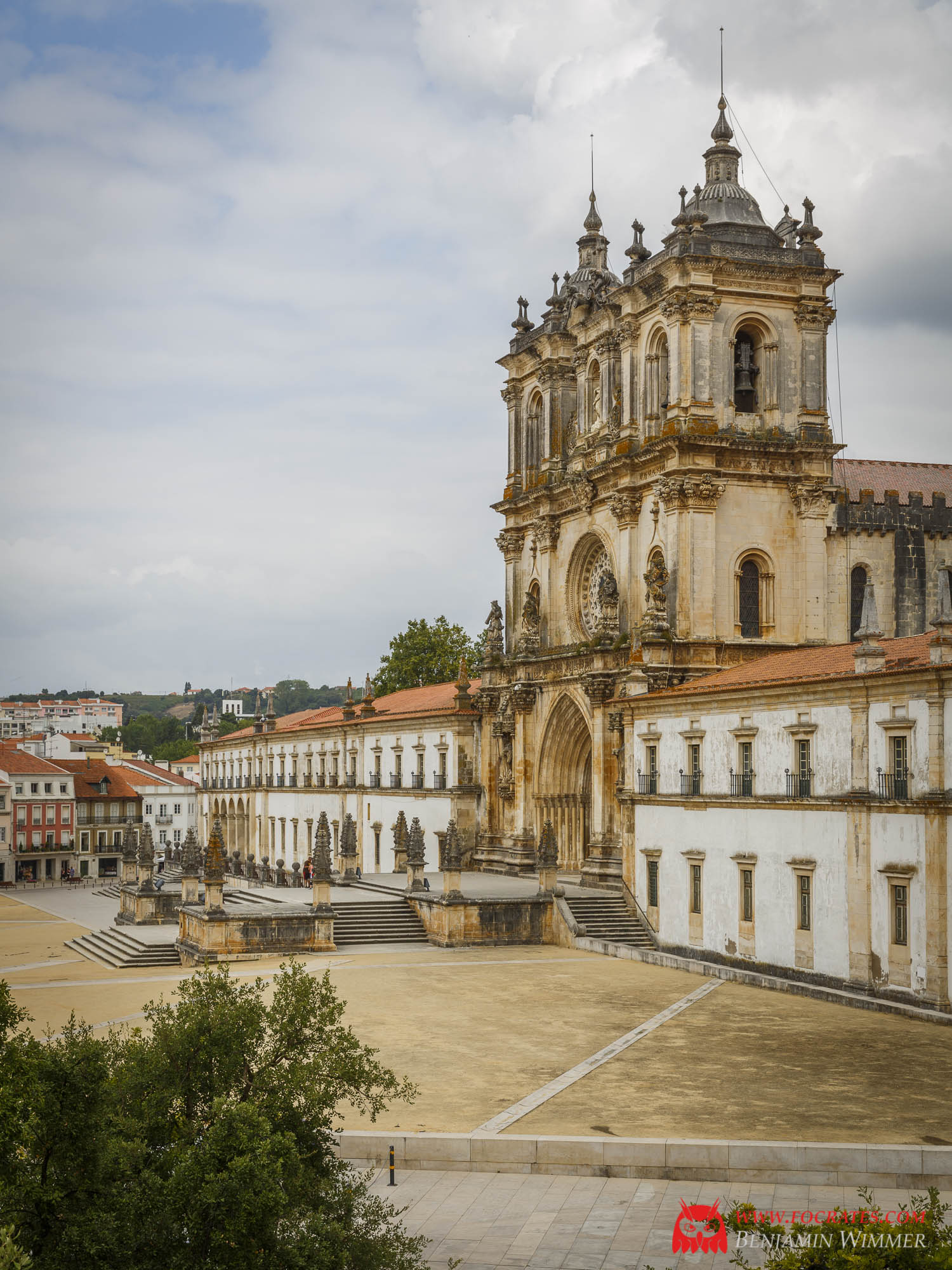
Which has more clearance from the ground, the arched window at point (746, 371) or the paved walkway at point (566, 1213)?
the arched window at point (746, 371)

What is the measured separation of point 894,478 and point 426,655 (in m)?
44.8

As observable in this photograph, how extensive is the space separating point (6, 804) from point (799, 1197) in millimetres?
81210

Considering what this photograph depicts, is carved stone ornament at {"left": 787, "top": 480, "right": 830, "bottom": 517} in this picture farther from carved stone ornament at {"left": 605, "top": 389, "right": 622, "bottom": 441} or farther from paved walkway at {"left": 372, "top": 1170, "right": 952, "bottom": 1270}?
paved walkway at {"left": 372, "top": 1170, "right": 952, "bottom": 1270}

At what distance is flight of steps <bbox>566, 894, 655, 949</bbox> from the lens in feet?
137

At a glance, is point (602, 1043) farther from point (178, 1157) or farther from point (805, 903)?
point (178, 1157)

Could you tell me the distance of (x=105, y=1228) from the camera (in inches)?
469

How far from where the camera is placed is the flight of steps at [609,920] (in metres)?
41.8

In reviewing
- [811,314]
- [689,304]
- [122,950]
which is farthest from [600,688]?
[122,950]

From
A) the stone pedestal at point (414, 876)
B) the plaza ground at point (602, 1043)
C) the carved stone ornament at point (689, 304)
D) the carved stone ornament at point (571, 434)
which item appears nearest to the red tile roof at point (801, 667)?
the plaza ground at point (602, 1043)

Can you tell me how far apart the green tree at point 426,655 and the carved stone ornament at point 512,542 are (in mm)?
31467

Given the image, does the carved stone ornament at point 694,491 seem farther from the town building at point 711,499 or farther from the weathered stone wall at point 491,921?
the weathered stone wall at point 491,921

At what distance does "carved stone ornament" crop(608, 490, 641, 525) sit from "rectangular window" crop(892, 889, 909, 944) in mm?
21473

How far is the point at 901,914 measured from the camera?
3034cm

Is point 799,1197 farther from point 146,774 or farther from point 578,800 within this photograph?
point 146,774
